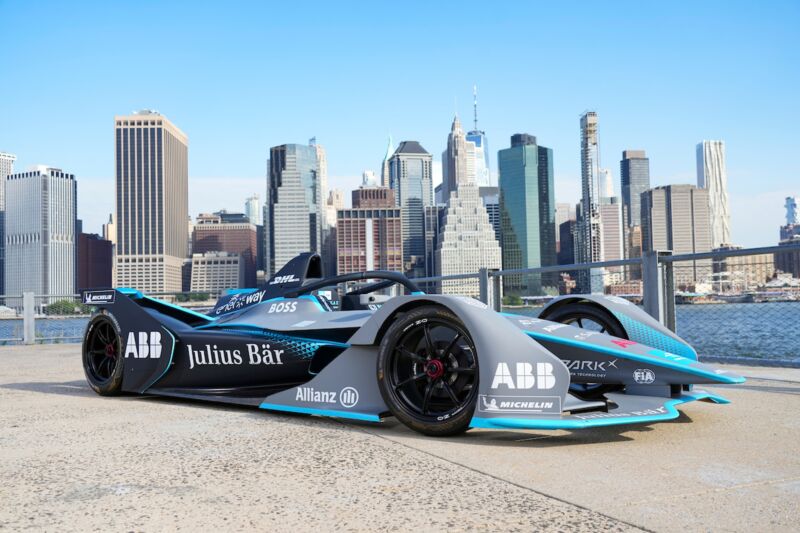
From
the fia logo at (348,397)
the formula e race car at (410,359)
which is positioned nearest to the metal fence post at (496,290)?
the formula e race car at (410,359)

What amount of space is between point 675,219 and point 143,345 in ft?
610

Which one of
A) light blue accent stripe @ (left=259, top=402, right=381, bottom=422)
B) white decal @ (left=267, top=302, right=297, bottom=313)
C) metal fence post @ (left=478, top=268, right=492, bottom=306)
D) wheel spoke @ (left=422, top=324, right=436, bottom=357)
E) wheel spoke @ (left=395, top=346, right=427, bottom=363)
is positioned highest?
metal fence post @ (left=478, top=268, right=492, bottom=306)

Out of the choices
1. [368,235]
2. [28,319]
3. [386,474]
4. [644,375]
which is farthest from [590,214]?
[386,474]

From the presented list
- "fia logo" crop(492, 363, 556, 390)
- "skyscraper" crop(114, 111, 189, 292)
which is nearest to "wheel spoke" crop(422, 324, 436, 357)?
"fia logo" crop(492, 363, 556, 390)

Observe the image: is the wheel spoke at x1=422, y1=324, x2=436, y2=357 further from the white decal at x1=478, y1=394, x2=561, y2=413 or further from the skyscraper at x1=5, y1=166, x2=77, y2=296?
the skyscraper at x1=5, y1=166, x2=77, y2=296

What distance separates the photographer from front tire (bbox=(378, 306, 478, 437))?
12.4 feet

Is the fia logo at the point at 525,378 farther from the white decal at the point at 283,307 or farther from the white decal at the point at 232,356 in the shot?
the white decal at the point at 283,307

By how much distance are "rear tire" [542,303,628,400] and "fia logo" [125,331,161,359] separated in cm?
307

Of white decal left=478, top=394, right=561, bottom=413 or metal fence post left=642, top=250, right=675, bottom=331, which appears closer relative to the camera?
white decal left=478, top=394, right=561, bottom=413

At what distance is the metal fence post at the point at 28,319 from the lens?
14.1m

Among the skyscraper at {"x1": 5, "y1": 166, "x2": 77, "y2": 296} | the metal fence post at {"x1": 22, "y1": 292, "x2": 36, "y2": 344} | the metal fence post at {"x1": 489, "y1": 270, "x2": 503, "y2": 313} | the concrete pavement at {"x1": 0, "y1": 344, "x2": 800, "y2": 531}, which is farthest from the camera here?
the skyscraper at {"x1": 5, "y1": 166, "x2": 77, "y2": 296}

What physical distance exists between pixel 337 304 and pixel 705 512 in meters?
3.55

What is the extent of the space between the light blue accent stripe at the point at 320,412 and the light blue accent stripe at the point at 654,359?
108 cm

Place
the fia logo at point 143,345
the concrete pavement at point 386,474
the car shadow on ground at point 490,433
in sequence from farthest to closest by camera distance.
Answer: the fia logo at point 143,345
the car shadow on ground at point 490,433
the concrete pavement at point 386,474
